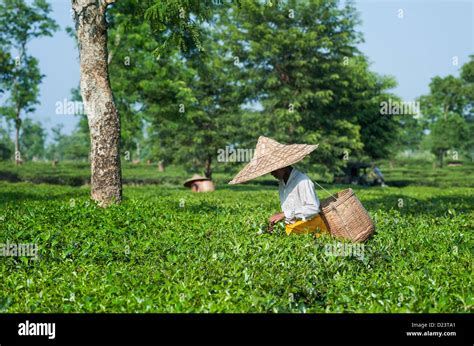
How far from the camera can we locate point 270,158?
7.69 m

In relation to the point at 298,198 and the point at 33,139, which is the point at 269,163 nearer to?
the point at 298,198

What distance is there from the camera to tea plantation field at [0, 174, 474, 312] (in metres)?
5.08

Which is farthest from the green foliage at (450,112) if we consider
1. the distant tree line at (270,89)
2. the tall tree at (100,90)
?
the tall tree at (100,90)

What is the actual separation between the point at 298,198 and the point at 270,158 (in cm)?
70

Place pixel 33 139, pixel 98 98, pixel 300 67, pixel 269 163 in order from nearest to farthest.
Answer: pixel 269 163 → pixel 98 98 → pixel 300 67 → pixel 33 139

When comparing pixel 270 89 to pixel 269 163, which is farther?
pixel 270 89

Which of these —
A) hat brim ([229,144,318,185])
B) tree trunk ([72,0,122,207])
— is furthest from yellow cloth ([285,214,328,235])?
tree trunk ([72,0,122,207])

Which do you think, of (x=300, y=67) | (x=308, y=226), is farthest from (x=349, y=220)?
(x=300, y=67)

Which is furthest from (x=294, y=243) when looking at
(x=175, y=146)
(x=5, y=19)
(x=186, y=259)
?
(x=5, y=19)

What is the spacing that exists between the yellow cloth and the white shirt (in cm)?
9

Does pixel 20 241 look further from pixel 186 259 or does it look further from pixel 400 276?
pixel 400 276

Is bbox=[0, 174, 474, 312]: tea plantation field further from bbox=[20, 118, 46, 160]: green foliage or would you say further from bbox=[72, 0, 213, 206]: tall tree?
bbox=[20, 118, 46, 160]: green foliage
